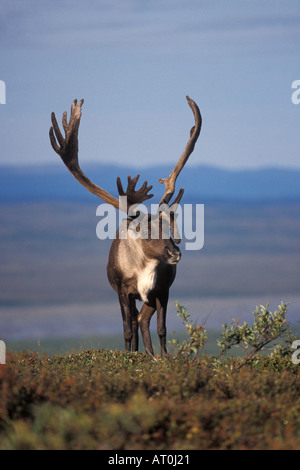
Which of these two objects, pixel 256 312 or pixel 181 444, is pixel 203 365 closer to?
pixel 256 312

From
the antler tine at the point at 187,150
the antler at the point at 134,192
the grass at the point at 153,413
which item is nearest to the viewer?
the grass at the point at 153,413

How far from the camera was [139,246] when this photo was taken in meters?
15.8

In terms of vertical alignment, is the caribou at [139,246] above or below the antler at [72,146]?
below

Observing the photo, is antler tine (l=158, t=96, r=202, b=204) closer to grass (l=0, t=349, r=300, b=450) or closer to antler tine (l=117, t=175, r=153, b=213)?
antler tine (l=117, t=175, r=153, b=213)

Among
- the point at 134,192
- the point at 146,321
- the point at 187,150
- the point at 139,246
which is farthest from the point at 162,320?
the point at 187,150

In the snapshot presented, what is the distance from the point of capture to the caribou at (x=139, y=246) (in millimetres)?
15383

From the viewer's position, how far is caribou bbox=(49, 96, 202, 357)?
15.4m

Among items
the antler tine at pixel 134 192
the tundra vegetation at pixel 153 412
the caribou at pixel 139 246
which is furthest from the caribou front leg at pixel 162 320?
the tundra vegetation at pixel 153 412

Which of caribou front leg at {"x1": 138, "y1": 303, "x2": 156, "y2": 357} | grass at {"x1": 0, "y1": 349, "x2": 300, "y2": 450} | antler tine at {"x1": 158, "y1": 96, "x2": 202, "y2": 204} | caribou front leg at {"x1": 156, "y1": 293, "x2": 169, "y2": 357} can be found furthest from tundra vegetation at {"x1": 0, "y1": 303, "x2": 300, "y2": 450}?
antler tine at {"x1": 158, "y1": 96, "x2": 202, "y2": 204}

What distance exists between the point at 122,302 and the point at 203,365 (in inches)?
199

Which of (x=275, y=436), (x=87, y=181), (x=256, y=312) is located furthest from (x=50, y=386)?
(x=87, y=181)

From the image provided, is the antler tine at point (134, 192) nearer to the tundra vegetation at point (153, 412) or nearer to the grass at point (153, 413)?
the tundra vegetation at point (153, 412)

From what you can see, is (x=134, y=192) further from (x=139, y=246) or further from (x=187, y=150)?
(x=187, y=150)
